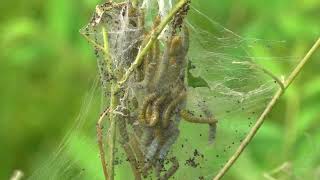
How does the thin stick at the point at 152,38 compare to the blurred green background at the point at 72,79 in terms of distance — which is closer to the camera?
the thin stick at the point at 152,38

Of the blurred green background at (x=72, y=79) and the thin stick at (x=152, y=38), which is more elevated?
the thin stick at (x=152, y=38)

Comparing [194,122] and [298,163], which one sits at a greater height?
[194,122]

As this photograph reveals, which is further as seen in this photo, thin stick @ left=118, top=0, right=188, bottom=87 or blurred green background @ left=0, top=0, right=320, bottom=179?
blurred green background @ left=0, top=0, right=320, bottom=179

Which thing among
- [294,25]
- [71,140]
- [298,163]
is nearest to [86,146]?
[71,140]

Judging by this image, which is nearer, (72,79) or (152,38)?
(152,38)

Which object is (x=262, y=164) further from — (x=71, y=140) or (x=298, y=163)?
(x=71, y=140)
